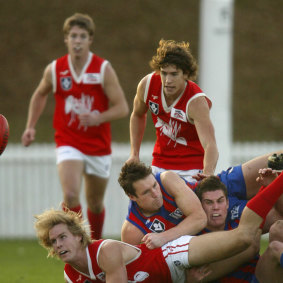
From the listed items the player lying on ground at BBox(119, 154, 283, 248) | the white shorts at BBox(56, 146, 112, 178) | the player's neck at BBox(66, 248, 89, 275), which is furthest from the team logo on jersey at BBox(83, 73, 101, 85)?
the player's neck at BBox(66, 248, 89, 275)

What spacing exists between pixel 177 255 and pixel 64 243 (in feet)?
2.48

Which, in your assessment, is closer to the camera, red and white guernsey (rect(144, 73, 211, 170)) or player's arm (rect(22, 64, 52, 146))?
red and white guernsey (rect(144, 73, 211, 170))

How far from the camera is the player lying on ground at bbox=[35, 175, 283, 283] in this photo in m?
4.81

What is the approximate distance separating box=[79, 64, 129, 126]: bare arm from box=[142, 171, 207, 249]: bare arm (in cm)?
237

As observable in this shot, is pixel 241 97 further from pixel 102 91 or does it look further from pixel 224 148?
pixel 102 91

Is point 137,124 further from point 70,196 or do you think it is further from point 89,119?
point 70,196

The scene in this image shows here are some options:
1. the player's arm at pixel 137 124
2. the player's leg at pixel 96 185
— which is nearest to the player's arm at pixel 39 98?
the player's leg at pixel 96 185

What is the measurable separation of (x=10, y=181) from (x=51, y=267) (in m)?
3.15

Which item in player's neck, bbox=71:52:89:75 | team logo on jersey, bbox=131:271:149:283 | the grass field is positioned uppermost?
player's neck, bbox=71:52:89:75

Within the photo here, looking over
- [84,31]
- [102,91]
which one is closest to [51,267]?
[102,91]

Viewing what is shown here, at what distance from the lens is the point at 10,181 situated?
10.6 meters

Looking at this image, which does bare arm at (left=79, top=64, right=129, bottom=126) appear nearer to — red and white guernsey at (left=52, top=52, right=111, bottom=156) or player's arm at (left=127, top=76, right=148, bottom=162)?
red and white guernsey at (left=52, top=52, right=111, bottom=156)

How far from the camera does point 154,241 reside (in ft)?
16.4

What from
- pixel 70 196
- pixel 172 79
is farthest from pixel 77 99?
pixel 172 79
